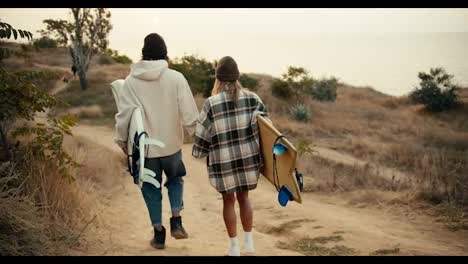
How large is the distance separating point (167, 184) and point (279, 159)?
118cm

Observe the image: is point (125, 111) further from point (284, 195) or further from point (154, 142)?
point (284, 195)

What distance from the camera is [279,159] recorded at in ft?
13.6

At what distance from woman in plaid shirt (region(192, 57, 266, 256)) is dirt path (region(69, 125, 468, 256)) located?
90 centimetres

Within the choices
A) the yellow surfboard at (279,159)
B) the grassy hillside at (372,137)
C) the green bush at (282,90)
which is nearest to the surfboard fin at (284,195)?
the yellow surfboard at (279,159)

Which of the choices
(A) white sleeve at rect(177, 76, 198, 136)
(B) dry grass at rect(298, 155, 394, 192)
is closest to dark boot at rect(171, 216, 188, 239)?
(A) white sleeve at rect(177, 76, 198, 136)

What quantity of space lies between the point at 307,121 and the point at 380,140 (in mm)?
3634

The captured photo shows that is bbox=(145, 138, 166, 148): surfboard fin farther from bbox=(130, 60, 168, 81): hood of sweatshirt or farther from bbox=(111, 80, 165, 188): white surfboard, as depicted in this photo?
bbox=(130, 60, 168, 81): hood of sweatshirt

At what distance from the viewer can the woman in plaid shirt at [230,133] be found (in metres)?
4.20

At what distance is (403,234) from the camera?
20.1 feet

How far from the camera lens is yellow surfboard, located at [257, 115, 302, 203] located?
404 centimetres

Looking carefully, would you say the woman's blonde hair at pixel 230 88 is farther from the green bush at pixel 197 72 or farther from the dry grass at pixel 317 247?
the green bush at pixel 197 72

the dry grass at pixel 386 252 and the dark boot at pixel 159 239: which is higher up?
the dark boot at pixel 159 239

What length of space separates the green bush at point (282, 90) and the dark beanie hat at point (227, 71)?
20731mm

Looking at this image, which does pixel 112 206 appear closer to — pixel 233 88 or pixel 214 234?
pixel 214 234
